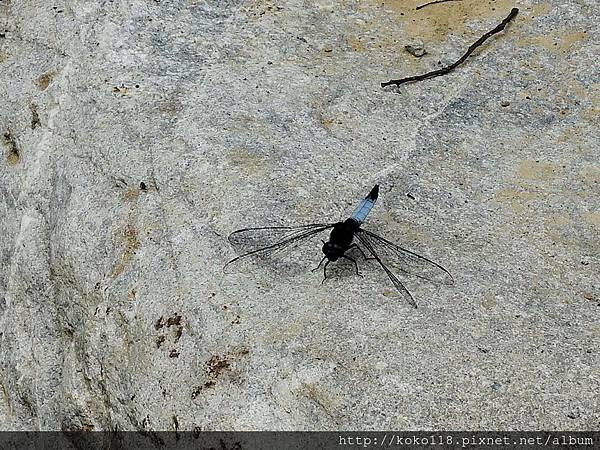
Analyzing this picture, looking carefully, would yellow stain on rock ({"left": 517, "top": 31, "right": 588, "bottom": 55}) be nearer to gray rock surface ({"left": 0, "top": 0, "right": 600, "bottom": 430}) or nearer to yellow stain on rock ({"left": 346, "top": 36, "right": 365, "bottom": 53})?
gray rock surface ({"left": 0, "top": 0, "right": 600, "bottom": 430})

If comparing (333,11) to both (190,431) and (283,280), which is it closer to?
(283,280)

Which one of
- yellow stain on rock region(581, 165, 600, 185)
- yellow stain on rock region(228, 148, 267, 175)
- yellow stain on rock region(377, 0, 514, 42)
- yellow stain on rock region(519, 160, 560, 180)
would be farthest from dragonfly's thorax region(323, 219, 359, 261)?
yellow stain on rock region(377, 0, 514, 42)

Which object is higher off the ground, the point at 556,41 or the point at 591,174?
the point at 556,41

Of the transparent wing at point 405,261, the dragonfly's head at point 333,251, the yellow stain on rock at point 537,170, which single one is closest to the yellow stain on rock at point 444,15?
the yellow stain on rock at point 537,170

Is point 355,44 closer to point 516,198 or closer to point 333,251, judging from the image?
point 516,198

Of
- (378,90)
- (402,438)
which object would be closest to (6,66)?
(378,90)

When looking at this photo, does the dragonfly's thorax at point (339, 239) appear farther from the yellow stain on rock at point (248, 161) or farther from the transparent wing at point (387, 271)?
the yellow stain on rock at point (248, 161)

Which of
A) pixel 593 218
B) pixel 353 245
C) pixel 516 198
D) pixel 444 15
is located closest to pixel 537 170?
pixel 516 198
